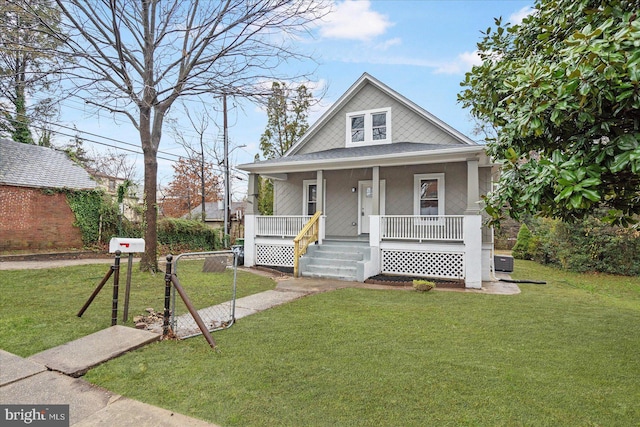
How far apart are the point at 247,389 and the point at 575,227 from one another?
13.1m

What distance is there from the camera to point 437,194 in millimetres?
11281

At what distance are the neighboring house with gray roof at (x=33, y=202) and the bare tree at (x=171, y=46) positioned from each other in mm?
8032

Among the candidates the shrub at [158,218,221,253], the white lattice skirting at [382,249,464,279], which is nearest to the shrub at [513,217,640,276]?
the white lattice skirting at [382,249,464,279]

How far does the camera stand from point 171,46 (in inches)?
335

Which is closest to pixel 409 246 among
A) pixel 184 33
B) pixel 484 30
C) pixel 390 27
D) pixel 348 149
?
pixel 348 149

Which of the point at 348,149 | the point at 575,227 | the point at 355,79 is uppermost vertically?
the point at 355,79

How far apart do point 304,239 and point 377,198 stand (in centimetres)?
255

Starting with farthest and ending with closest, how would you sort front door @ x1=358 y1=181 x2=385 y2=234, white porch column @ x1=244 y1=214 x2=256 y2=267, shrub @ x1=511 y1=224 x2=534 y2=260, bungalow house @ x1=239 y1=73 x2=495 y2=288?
1. shrub @ x1=511 y1=224 x2=534 y2=260
2. front door @ x1=358 y1=181 x2=385 y2=234
3. white porch column @ x1=244 y1=214 x2=256 y2=267
4. bungalow house @ x1=239 y1=73 x2=495 y2=288

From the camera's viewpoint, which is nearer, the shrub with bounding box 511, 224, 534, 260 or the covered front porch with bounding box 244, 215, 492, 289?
the covered front porch with bounding box 244, 215, 492, 289

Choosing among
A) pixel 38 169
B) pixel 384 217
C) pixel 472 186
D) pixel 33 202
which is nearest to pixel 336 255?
pixel 384 217

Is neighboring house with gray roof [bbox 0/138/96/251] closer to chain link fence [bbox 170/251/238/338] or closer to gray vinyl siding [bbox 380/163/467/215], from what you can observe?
chain link fence [bbox 170/251/238/338]

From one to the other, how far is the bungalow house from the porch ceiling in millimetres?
33

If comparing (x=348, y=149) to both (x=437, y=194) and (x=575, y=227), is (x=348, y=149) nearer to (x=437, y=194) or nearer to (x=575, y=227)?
(x=437, y=194)

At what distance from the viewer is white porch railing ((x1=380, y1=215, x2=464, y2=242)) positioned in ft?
30.7
